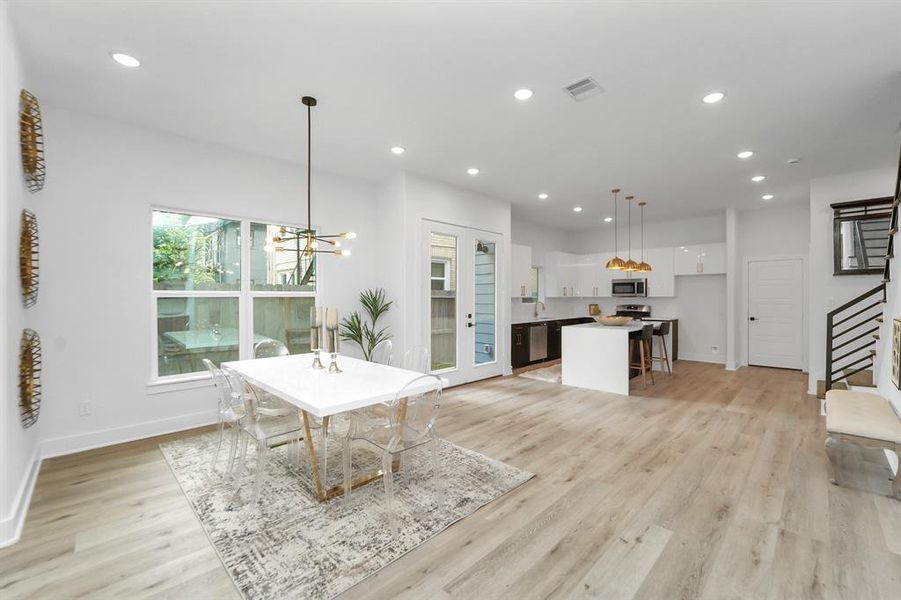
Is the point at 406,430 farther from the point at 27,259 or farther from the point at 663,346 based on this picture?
the point at 663,346

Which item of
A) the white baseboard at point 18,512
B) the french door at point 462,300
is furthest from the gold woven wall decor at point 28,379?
the french door at point 462,300

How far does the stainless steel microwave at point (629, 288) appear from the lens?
8.11 m

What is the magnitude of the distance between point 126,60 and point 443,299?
3.94 metres

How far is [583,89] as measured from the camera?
121 inches

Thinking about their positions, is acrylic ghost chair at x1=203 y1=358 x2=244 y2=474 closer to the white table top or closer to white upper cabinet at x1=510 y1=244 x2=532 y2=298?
the white table top

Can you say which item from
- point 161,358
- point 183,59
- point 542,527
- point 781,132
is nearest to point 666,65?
point 781,132

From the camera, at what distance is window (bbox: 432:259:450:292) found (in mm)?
5516

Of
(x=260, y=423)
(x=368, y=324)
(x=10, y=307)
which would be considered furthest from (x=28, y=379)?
(x=368, y=324)

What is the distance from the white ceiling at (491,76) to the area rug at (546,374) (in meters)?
3.20

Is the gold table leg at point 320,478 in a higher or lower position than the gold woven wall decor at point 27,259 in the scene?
lower

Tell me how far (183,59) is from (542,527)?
3.74 metres

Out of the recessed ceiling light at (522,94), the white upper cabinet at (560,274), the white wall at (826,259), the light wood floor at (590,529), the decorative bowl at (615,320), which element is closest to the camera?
the light wood floor at (590,529)

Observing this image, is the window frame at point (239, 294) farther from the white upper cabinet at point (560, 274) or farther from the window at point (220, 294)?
the white upper cabinet at point (560, 274)

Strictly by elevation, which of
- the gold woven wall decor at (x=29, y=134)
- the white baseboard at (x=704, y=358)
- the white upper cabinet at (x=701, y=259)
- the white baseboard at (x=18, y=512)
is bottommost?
the white baseboard at (x=18, y=512)
